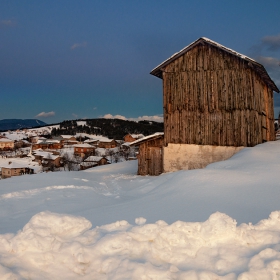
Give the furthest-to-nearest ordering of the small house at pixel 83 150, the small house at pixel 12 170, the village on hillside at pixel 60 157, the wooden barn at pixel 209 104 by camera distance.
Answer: the small house at pixel 83 150, the village on hillside at pixel 60 157, the small house at pixel 12 170, the wooden barn at pixel 209 104

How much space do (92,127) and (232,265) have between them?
158 metres

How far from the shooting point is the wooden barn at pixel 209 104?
15648 millimetres

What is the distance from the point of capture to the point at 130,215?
260 inches

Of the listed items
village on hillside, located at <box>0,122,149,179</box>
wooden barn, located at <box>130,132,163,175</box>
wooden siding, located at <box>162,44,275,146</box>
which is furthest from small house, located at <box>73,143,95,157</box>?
wooden siding, located at <box>162,44,275,146</box>

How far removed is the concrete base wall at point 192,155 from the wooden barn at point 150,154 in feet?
1.94

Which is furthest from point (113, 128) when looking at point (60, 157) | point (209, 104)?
point (209, 104)

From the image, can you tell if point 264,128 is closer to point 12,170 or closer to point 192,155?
point 192,155

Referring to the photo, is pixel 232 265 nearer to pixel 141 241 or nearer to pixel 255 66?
pixel 141 241

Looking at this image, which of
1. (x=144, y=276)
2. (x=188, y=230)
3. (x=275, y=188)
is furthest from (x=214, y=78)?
(x=144, y=276)

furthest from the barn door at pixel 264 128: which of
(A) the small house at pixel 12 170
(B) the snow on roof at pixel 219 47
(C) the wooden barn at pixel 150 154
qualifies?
(A) the small house at pixel 12 170

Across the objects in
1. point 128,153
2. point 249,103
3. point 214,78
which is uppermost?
point 214,78

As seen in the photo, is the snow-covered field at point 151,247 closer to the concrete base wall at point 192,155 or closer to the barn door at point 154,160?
the concrete base wall at point 192,155

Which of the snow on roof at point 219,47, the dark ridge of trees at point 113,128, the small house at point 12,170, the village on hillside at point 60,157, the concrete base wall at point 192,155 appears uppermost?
the dark ridge of trees at point 113,128

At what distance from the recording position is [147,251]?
411cm
